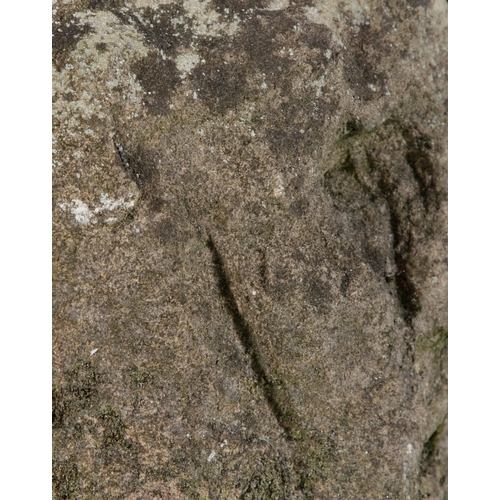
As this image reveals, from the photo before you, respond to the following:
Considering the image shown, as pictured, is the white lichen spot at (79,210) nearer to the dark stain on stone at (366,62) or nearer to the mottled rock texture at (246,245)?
the mottled rock texture at (246,245)

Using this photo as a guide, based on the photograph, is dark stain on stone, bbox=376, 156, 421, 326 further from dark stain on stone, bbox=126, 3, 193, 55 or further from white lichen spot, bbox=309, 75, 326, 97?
dark stain on stone, bbox=126, 3, 193, 55

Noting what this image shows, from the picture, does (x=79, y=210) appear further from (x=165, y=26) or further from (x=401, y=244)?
(x=401, y=244)

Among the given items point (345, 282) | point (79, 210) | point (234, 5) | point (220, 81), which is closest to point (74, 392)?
point (79, 210)

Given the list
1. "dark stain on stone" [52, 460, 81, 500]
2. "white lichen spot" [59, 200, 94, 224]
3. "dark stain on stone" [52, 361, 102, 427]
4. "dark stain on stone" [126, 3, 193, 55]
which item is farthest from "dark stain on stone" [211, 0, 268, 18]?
"dark stain on stone" [52, 460, 81, 500]

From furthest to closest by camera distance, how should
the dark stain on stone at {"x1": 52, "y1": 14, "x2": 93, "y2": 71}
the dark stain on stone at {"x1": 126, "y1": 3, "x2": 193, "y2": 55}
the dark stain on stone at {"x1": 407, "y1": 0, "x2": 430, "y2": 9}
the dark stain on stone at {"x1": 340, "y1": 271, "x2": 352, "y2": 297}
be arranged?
the dark stain on stone at {"x1": 407, "y1": 0, "x2": 430, "y2": 9} → the dark stain on stone at {"x1": 340, "y1": 271, "x2": 352, "y2": 297} → the dark stain on stone at {"x1": 126, "y1": 3, "x2": 193, "y2": 55} → the dark stain on stone at {"x1": 52, "y1": 14, "x2": 93, "y2": 71}

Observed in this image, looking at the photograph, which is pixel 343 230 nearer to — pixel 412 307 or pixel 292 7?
pixel 412 307

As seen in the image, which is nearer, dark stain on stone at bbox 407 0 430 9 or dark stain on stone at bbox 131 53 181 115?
dark stain on stone at bbox 131 53 181 115
